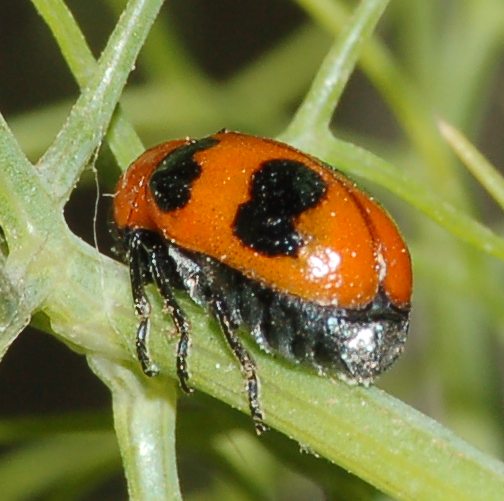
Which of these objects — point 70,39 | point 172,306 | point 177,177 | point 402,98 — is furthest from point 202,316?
point 402,98

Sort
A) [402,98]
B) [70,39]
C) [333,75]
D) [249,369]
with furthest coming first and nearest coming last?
[402,98]
[333,75]
[70,39]
[249,369]

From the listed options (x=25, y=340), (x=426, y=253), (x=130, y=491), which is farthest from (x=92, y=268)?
(x=25, y=340)

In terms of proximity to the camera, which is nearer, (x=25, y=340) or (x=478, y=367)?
(x=478, y=367)

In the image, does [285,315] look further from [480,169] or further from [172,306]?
[480,169]

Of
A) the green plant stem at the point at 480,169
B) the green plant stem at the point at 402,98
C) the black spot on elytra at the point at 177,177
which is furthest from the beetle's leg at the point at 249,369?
the green plant stem at the point at 402,98

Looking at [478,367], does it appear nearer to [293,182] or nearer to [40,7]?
[293,182]

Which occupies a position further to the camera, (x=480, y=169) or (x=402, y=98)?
(x=402, y=98)
